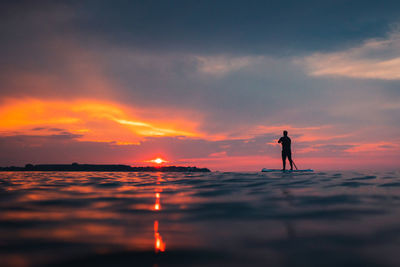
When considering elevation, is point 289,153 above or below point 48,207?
above

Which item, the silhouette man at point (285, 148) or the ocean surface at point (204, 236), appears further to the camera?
the silhouette man at point (285, 148)

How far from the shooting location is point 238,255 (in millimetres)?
2162

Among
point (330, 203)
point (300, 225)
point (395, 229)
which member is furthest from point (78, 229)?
point (330, 203)

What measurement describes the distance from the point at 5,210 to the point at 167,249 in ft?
11.0

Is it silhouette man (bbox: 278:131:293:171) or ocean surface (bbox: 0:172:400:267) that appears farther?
silhouette man (bbox: 278:131:293:171)

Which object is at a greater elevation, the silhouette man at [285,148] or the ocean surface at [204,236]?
the silhouette man at [285,148]

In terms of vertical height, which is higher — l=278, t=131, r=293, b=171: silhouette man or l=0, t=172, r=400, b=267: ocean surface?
l=278, t=131, r=293, b=171: silhouette man

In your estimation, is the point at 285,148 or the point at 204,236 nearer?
the point at 204,236

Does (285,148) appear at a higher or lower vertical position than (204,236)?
higher

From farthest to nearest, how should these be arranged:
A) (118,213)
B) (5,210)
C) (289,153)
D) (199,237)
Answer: (289,153)
(5,210)
(118,213)
(199,237)

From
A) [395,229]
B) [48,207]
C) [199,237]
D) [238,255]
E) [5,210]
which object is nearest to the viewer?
[238,255]

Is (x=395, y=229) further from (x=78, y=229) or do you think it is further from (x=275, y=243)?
(x=78, y=229)

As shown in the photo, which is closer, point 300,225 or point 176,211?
point 300,225

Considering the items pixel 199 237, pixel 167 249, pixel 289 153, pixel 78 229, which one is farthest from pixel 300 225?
pixel 289 153
